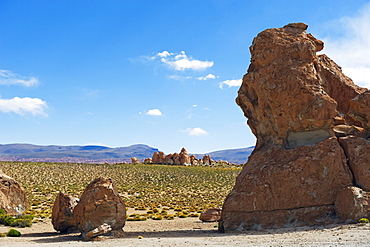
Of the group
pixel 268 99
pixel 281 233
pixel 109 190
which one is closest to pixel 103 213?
pixel 109 190

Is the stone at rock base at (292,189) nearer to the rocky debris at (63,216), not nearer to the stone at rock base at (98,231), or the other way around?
the stone at rock base at (98,231)

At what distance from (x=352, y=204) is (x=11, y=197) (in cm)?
2133

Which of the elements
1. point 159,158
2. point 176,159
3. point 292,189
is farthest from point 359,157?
point 159,158

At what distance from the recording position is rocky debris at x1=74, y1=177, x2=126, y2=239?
16.7 m

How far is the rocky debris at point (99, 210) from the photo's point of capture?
16672 mm

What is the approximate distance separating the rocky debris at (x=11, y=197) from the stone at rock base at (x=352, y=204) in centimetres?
2041

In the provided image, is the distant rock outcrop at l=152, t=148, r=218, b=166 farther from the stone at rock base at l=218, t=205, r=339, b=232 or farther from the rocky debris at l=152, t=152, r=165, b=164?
the stone at rock base at l=218, t=205, r=339, b=232

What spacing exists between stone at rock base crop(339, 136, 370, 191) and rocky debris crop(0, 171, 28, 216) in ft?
68.7

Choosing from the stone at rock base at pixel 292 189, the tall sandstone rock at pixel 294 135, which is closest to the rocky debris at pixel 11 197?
the tall sandstone rock at pixel 294 135

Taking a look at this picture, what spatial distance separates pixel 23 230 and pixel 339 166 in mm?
17003

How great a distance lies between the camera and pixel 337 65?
21.0 metres

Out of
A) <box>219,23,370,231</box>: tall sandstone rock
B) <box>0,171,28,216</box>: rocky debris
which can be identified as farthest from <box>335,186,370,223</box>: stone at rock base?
<box>0,171,28,216</box>: rocky debris

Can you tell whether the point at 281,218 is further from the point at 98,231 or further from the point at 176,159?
the point at 176,159

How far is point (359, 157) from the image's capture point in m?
16.7
